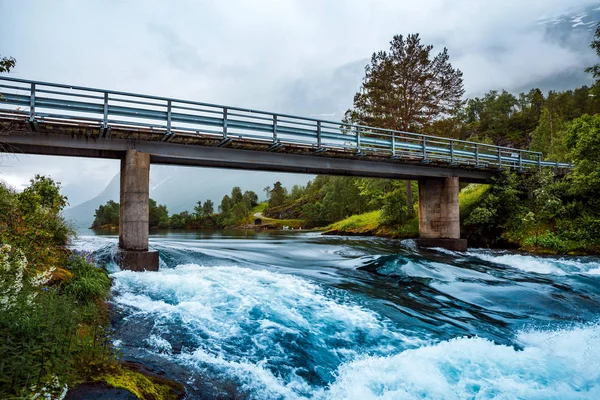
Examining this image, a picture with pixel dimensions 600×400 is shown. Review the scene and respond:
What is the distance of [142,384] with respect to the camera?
437cm

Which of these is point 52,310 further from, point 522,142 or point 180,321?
point 522,142

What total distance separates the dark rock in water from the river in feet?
3.71

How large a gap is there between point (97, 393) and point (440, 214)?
26696 mm

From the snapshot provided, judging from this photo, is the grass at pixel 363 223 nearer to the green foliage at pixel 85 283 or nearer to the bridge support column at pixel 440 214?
the bridge support column at pixel 440 214

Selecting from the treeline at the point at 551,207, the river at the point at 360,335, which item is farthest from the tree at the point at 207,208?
the river at the point at 360,335

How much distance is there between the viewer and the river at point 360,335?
553 centimetres

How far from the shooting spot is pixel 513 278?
14617 mm

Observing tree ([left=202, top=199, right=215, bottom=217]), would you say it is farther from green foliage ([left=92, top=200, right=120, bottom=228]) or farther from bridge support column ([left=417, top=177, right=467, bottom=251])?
bridge support column ([left=417, top=177, right=467, bottom=251])

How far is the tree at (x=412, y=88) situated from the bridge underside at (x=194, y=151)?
34.9 ft

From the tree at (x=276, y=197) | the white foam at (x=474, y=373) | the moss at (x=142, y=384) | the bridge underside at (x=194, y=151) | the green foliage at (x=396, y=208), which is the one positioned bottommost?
the white foam at (x=474, y=373)

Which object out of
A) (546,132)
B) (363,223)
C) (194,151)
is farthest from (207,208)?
(194,151)

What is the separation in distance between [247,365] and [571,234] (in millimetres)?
26588

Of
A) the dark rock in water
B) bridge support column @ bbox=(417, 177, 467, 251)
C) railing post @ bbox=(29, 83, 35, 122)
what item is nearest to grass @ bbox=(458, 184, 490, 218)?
bridge support column @ bbox=(417, 177, 467, 251)

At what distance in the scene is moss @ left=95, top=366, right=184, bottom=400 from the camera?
13.3 feet
